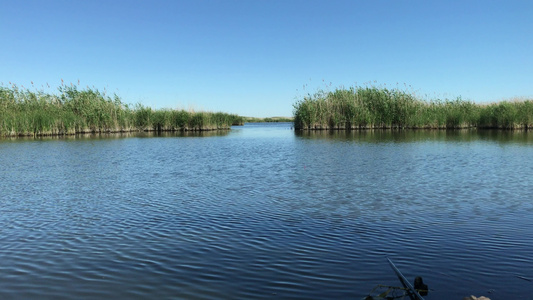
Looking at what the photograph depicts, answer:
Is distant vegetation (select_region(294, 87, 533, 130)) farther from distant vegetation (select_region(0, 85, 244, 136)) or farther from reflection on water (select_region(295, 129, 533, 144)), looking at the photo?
distant vegetation (select_region(0, 85, 244, 136))

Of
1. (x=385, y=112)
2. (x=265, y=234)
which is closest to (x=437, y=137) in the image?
(x=385, y=112)

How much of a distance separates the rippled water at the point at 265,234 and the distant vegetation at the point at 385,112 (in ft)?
107

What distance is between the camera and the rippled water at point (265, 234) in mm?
4695

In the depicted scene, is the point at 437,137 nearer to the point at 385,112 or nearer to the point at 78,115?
the point at 385,112

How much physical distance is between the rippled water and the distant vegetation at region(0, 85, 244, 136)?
98.8 ft

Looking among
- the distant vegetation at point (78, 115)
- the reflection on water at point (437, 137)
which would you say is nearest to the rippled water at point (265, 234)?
the reflection on water at point (437, 137)

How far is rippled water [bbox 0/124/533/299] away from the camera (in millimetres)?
4695

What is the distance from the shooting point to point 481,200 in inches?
349

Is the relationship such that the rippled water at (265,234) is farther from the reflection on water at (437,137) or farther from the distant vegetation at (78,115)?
the distant vegetation at (78,115)

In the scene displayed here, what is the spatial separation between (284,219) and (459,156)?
13.3m

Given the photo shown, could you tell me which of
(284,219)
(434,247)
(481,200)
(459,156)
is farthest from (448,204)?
(459,156)

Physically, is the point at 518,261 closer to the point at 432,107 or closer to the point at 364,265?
the point at 364,265

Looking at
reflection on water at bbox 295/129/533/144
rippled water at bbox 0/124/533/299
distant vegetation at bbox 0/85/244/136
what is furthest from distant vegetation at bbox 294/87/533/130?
rippled water at bbox 0/124/533/299

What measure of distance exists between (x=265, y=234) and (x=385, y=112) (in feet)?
136
